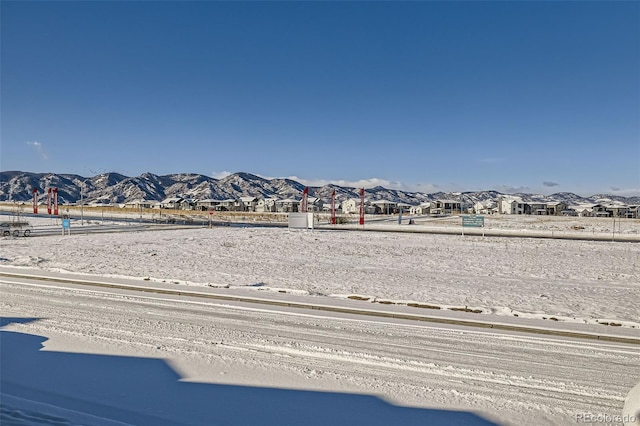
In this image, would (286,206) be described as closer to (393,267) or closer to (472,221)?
(472,221)

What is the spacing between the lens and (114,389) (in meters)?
6.54

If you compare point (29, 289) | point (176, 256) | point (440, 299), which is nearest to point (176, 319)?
point (29, 289)

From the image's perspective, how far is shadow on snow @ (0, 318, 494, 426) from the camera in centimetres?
567

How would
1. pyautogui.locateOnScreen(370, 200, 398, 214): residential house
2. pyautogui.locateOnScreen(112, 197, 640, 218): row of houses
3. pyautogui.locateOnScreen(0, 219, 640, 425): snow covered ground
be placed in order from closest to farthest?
pyautogui.locateOnScreen(0, 219, 640, 425): snow covered ground, pyautogui.locateOnScreen(112, 197, 640, 218): row of houses, pyautogui.locateOnScreen(370, 200, 398, 214): residential house

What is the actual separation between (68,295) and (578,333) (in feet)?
50.1

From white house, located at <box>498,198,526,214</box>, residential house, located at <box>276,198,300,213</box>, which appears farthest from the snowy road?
white house, located at <box>498,198,526,214</box>

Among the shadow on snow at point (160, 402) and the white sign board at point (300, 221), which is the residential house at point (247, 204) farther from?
the shadow on snow at point (160, 402)

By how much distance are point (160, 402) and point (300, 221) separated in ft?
131

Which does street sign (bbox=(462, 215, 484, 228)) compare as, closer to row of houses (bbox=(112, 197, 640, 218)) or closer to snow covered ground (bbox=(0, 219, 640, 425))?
snow covered ground (bbox=(0, 219, 640, 425))

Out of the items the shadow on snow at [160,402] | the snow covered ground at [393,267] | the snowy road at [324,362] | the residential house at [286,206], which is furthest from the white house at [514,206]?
the shadow on snow at [160,402]

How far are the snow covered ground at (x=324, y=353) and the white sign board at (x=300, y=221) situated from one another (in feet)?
86.8

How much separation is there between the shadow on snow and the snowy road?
4 cm

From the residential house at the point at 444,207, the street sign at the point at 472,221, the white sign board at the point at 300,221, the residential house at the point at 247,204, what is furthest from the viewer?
the residential house at the point at 247,204

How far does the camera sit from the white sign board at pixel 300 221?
45.5m
